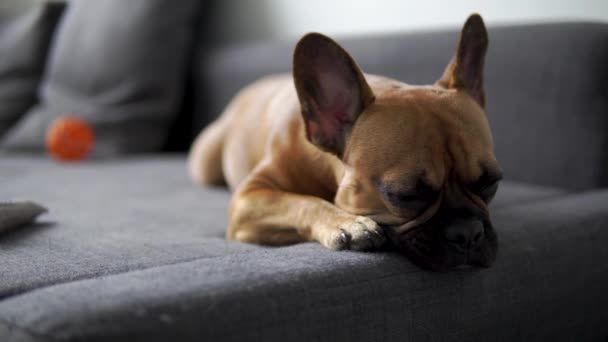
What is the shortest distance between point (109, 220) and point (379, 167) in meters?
0.79

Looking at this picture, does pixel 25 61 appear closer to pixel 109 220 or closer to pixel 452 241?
pixel 109 220

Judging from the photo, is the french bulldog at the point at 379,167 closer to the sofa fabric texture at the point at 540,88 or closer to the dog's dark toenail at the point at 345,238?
the dog's dark toenail at the point at 345,238

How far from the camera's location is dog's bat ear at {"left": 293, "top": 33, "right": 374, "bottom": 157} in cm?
142

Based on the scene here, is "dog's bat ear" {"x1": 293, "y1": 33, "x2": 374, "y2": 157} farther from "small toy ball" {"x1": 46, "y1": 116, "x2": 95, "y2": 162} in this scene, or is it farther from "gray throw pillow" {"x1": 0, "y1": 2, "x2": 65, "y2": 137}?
"gray throw pillow" {"x1": 0, "y1": 2, "x2": 65, "y2": 137}

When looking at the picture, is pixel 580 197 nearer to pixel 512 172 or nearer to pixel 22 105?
pixel 512 172

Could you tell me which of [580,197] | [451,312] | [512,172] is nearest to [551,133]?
[512,172]

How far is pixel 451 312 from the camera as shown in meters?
1.24

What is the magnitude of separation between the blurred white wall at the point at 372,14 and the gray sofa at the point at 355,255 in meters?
0.23

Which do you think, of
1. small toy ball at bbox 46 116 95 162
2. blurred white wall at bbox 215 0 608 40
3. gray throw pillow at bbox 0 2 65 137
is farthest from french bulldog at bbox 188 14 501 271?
gray throw pillow at bbox 0 2 65 137

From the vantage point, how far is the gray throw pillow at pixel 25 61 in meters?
3.48

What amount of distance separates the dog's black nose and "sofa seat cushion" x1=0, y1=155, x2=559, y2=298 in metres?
0.45

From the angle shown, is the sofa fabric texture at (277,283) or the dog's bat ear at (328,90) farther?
the dog's bat ear at (328,90)

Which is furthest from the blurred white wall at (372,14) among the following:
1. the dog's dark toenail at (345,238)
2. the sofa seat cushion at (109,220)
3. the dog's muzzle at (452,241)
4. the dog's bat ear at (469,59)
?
the dog's dark toenail at (345,238)

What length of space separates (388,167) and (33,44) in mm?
2764
